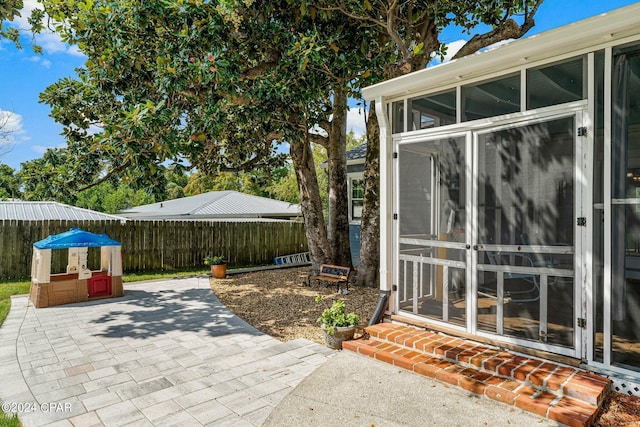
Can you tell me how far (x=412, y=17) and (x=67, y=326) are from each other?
778 centimetres

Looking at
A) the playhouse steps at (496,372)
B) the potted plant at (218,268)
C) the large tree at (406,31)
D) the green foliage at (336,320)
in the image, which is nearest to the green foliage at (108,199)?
the potted plant at (218,268)

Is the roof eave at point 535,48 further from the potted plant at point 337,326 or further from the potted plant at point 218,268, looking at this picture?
the potted plant at point 218,268

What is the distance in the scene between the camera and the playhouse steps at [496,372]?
9.23 feet

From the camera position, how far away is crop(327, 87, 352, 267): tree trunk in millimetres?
9156

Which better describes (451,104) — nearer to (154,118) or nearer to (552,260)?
(552,260)

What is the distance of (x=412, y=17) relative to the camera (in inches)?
271

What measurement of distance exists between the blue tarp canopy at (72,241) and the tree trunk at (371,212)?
508cm

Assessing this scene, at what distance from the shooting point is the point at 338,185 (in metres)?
9.30

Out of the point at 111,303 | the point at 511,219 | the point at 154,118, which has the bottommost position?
the point at 111,303

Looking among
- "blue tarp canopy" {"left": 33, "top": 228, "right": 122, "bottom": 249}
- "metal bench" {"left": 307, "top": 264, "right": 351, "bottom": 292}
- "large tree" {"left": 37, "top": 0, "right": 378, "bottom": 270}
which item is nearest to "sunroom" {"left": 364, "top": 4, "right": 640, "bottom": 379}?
Result: "large tree" {"left": 37, "top": 0, "right": 378, "bottom": 270}

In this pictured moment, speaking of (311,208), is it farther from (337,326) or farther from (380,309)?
(337,326)

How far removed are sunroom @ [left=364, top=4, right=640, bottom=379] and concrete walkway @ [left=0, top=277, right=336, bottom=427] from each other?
5.75 feet

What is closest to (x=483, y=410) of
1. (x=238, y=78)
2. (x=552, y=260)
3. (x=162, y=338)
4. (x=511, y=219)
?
(x=552, y=260)

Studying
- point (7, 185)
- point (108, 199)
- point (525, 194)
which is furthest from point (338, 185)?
point (7, 185)
